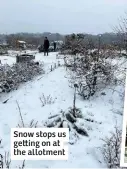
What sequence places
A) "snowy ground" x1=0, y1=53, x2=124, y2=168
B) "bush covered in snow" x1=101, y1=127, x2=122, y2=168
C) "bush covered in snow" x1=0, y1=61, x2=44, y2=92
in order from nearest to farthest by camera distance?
"bush covered in snow" x1=101, y1=127, x2=122, y2=168
"snowy ground" x1=0, y1=53, x2=124, y2=168
"bush covered in snow" x1=0, y1=61, x2=44, y2=92

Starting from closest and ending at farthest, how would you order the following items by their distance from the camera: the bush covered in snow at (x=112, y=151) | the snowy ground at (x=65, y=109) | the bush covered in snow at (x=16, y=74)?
the bush covered in snow at (x=112, y=151), the snowy ground at (x=65, y=109), the bush covered in snow at (x=16, y=74)

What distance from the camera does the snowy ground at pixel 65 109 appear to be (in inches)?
263

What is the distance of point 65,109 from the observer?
827 centimetres

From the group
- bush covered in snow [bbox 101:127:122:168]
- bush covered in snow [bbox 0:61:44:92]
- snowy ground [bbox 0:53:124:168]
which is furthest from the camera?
bush covered in snow [bbox 0:61:44:92]

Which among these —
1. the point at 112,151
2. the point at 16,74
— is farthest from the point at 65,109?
the point at 16,74

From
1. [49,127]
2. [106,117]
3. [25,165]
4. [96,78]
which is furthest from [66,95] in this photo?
[25,165]

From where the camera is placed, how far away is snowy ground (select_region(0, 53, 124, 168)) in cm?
668

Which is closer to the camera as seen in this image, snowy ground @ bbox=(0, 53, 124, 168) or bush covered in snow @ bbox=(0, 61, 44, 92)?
snowy ground @ bbox=(0, 53, 124, 168)

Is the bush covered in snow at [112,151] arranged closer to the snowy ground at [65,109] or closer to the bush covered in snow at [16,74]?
the snowy ground at [65,109]

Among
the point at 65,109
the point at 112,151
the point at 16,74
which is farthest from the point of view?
the point at 16,74

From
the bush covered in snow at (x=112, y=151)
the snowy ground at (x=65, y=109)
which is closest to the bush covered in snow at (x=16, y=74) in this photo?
the snowy ground at (x=65, y=109)

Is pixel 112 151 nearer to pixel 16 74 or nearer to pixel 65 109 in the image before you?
pixel 65 109

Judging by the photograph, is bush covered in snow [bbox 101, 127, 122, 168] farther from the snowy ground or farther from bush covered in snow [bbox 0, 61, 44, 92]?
bush covered in snow [bbox 0, 61, 44, 92]

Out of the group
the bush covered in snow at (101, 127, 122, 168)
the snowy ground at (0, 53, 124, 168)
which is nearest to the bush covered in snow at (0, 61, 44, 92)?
the snowy ground at (0, 53, 124, 168)
